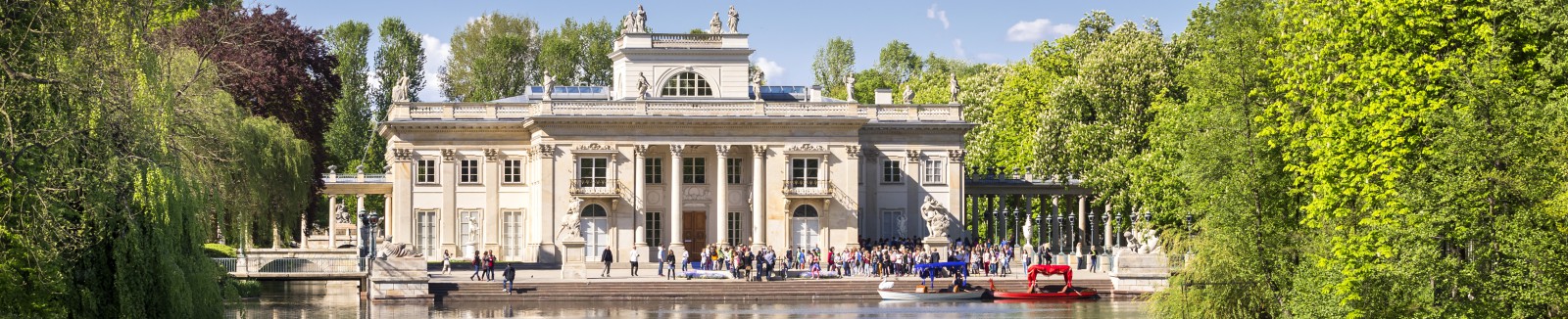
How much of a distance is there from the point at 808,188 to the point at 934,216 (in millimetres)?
4154

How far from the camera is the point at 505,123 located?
62.1 m

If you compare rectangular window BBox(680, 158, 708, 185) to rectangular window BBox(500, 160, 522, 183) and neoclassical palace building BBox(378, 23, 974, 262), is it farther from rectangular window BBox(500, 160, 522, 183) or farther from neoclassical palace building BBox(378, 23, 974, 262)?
rectangular window BBox(500, 160, 522, 183)

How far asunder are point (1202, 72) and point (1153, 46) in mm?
24494

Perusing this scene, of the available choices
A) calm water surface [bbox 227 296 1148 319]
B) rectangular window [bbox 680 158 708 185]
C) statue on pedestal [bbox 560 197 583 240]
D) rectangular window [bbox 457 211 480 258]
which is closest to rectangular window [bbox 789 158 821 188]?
rectangular window [bbox 680 158 708 185]

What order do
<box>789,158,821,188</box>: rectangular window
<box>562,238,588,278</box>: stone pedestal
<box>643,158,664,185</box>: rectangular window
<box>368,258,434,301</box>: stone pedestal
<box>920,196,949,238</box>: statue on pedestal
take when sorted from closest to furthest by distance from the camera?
<box>368,258,434,301</box>: stone pedestal → <box>562,238,588,278</box>: stone pedestal → <box>920,196,949,238</box>: statue on pedestal → <box>789,158,821,188</box>: rectangular window → <box>643,158,664,185</box>: rectangular window

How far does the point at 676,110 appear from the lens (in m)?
60.4

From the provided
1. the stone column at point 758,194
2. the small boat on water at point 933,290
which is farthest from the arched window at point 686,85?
the small boat on water at point 933,290

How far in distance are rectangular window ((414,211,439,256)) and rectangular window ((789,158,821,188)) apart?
450 inches

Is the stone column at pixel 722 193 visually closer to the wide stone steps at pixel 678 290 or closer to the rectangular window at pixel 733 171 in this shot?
the rectangular window at pixel 733 171

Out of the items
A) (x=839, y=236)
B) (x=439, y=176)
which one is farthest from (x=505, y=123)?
(x=839, y=236)

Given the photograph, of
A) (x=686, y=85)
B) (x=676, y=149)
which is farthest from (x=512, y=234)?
(x=686, y=85)

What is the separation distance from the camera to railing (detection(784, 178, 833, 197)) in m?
60.9

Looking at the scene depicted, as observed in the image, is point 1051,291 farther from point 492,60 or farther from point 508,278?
point 492,60

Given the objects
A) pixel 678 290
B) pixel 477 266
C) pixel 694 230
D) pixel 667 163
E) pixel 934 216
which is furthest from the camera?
pixel 694 230
